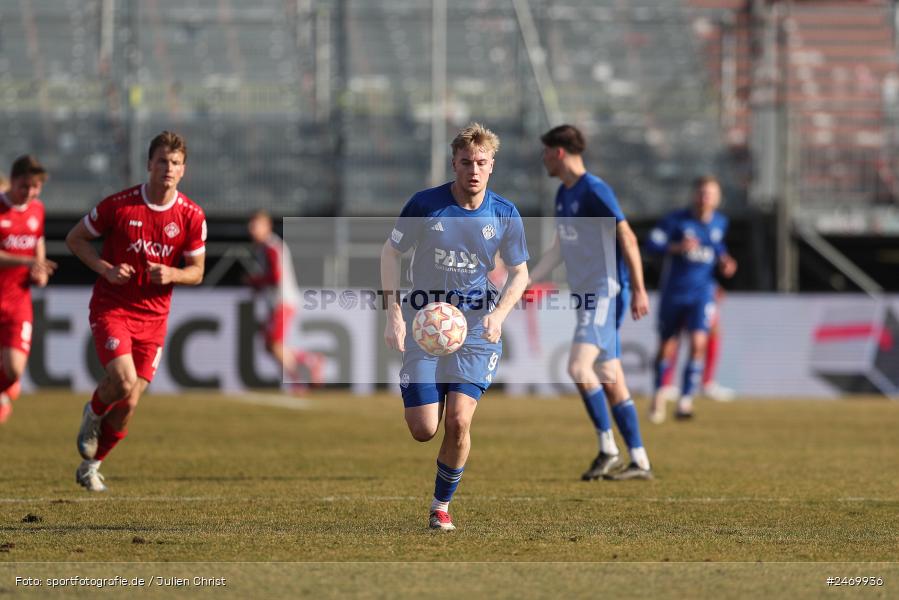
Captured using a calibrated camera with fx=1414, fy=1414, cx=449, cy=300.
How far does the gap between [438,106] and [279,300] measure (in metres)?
5.71

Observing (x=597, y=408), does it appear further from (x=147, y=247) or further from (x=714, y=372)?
(x=714, y=372)

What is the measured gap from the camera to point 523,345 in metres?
20.4

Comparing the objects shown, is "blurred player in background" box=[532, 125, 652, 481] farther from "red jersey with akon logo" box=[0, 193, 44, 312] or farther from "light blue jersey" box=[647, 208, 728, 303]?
"light blue jersey" box=[647, 208, 728, 303]

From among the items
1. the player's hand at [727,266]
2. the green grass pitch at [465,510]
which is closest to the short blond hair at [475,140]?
the green grass pitch at [465,510]

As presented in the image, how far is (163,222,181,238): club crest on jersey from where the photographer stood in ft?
29.7

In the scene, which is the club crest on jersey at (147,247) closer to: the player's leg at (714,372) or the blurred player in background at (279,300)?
the blurred player in background at (279,300)

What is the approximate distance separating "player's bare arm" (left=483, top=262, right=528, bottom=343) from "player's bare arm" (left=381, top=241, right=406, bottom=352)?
17.4 inches

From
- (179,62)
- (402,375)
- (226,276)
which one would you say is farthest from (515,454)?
(179,62)

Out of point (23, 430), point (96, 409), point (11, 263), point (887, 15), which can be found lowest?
point (23, 430)

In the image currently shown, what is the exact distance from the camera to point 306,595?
552 centimetres

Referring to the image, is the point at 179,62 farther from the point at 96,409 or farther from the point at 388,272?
the point at 388,272

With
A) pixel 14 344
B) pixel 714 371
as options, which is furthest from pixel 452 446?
pixel 714 371

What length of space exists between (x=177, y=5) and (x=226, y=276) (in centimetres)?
615

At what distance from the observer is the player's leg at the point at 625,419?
400 inches
